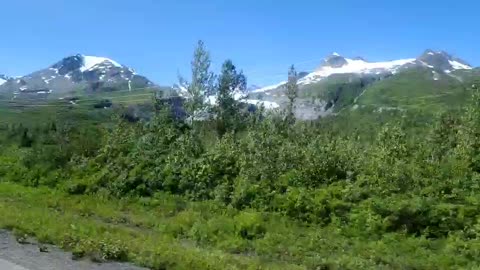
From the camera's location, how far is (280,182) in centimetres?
2716

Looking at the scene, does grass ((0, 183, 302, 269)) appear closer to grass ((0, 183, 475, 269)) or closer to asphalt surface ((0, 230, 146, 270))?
grass ((0, 183, 475, 269))

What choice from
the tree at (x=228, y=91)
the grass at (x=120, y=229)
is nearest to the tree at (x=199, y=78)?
the tree at (x=228, y=91)

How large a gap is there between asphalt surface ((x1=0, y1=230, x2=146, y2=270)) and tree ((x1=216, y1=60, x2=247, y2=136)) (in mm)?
44546

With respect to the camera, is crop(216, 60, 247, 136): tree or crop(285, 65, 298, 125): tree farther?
crop(285, 65, 298, 125): tree

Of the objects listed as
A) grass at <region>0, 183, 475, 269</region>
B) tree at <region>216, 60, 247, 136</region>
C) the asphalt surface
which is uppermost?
tree at <region>216, 60, 247, 136</region>

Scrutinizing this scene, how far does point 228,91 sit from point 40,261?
50.0 metres

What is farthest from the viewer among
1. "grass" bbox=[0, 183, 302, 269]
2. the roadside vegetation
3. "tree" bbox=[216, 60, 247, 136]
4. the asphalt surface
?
"tree" bbox=[216, 60, 247, 136]

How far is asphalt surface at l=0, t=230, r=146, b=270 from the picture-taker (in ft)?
37.7

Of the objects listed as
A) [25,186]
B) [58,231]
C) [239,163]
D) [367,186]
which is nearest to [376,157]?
[367,186]

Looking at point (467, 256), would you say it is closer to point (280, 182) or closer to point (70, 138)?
point (280, 182)

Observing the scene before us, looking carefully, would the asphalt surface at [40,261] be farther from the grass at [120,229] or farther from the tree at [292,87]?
the tree at [292,87]

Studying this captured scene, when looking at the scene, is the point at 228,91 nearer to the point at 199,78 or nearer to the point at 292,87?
the point at 199,78

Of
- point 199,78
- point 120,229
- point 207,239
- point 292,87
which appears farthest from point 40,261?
point 292,87

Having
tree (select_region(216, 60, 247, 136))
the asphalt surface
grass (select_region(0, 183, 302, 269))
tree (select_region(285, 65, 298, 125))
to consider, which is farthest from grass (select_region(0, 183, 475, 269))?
tree (select_region(285, 65, 298, 125))
